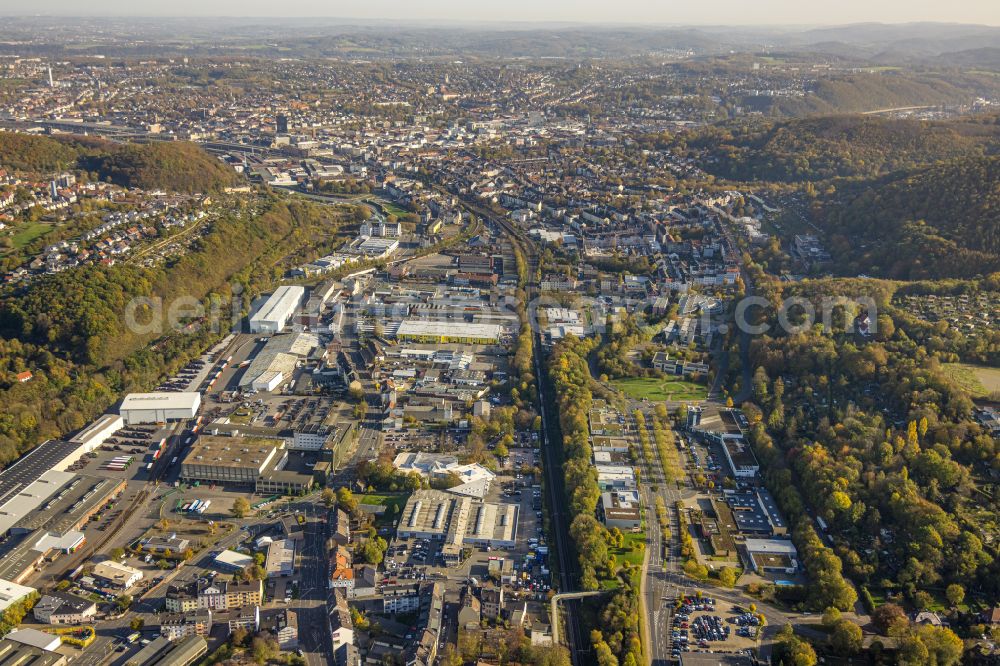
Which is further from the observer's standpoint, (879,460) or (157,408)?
(157,408)

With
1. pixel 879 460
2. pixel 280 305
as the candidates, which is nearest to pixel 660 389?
pixel 879 460

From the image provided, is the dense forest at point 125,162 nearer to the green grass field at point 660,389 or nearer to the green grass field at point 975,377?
the green grass field at point 660,389

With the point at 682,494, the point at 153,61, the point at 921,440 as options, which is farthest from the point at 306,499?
the point at 153,61

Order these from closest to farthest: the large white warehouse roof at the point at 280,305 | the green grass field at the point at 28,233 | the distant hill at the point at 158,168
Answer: the large white warehouse roof at the point at 280,305 < the green grass field at the point at 28,233 < the distant hill at the point at 158,168

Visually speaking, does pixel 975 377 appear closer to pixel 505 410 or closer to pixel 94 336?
pixel 505 410


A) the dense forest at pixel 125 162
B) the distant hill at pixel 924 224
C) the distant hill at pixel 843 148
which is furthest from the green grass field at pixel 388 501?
the distant hill at pixel 843 148

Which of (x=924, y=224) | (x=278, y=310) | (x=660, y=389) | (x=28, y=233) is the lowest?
(x=660, y=389)
